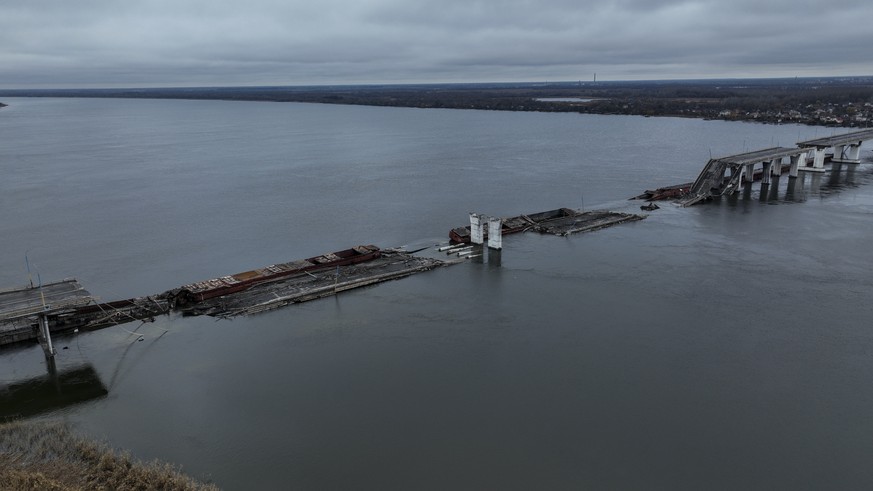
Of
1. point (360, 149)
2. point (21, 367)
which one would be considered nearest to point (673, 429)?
point (21, 367)

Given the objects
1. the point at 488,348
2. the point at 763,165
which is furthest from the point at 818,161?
the point at 488,348

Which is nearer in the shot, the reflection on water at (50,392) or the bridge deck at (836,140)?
the reflection on water at (50,392)

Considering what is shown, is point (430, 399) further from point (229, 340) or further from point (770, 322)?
point (770, 322)

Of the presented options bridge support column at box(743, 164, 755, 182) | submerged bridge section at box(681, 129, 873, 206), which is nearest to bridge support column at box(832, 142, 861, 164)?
submerged bridge section at box(681, 129, 873, 206)

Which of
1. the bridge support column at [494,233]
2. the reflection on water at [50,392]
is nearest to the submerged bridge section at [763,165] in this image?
the bridge support column at [494,233]

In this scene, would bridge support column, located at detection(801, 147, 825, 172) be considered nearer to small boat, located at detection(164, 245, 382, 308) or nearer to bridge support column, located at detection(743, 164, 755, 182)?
bridge support column, located at detection(743, 164, 755, 182)

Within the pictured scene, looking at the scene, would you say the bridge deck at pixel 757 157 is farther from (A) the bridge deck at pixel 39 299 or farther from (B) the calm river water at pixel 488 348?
(A) the bridge deck at pixel 39 299

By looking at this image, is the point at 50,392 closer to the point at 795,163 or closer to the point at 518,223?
the point at 518,223
